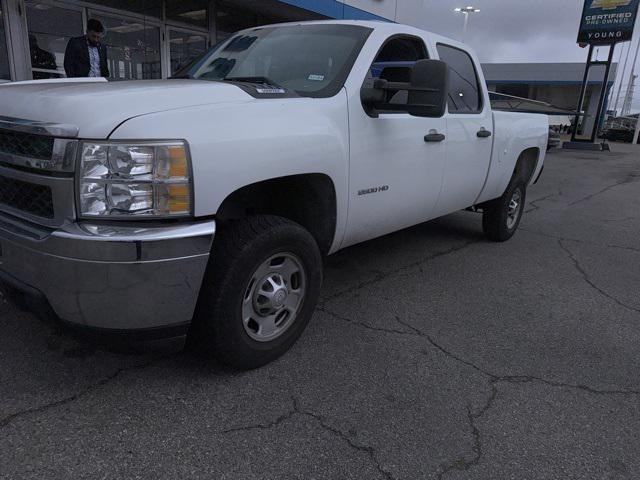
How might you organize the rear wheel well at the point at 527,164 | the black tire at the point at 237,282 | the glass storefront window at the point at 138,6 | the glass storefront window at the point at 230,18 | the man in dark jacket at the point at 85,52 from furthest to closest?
the glass storefront window at the point at 230,18 → the glass storefront window at the point at 138,6 → the man in dark jacket at the point at 85,52 → the rear wheel well at the point at 527,164 → the black tire at the point at 237,282

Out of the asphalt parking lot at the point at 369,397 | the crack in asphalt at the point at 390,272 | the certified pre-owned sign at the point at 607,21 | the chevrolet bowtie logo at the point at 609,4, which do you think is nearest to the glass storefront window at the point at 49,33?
the asphalt parking lot at the point at 369,397

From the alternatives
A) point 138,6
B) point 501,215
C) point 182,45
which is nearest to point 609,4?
point 182,45

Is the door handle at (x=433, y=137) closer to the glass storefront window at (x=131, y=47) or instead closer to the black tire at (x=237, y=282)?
the black tire at (x=237, y=282)

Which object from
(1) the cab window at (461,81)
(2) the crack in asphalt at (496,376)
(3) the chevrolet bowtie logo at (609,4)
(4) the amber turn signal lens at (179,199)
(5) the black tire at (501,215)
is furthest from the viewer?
(3) the chevrolet bowtie logo at (609,4)

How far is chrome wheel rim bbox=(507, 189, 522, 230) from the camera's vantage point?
18.5 ft

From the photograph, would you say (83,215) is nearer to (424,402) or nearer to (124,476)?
(124,476)

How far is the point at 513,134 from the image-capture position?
5.08 meters

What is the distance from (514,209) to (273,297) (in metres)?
4.01

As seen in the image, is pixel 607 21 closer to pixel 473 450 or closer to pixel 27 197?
pixel 473 450

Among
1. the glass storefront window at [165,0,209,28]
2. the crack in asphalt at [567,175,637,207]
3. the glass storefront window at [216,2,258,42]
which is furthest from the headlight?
the glass storefront window at [216,2,258,42]

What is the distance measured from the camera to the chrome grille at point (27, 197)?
2.14 m

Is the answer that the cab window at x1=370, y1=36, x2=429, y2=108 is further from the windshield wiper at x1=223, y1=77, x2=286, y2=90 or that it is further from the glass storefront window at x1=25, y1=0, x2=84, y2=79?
the glass storefront window at x1=25, y1=0, x2=84, y2=79

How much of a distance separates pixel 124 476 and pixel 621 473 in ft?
6.78

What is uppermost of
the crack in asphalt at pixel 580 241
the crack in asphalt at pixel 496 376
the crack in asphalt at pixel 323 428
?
the crack in asphalt at pixel 323 428
